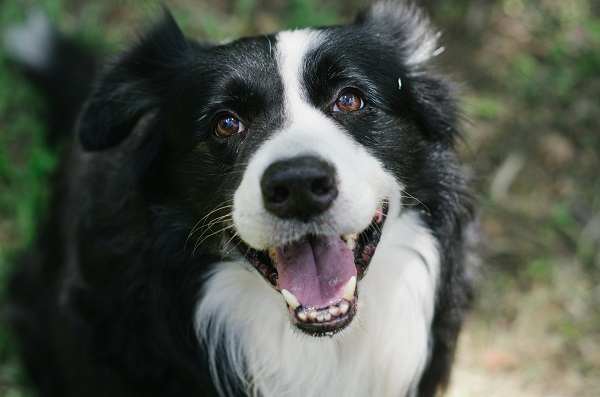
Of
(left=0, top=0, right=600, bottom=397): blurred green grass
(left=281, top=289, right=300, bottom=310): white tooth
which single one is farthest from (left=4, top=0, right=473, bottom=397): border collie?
(left=0, top=0, right=600, bottom=397): blurred green grass

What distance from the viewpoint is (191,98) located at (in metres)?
2.80

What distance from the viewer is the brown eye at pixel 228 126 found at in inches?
106

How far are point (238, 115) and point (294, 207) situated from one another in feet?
1.63

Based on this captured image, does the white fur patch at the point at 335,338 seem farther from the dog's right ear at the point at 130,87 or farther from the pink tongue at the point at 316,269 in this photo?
the dog's right ear at the point at 130,87

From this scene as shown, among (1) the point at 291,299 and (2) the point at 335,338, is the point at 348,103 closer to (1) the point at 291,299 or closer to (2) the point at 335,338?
(1) the point at 291,299

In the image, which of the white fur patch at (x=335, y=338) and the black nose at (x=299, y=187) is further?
the white fur patch at (x=335, y=338)

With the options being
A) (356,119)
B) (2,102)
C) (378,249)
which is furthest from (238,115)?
(2,102)

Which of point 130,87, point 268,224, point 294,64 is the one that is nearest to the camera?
point 268,224

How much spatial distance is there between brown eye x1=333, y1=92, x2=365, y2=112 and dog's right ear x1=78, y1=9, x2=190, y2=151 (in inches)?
28.5

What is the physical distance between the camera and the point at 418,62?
3021 millimetres

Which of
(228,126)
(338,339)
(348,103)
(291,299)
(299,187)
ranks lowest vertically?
(338,339)

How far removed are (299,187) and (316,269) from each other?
1.21 ft

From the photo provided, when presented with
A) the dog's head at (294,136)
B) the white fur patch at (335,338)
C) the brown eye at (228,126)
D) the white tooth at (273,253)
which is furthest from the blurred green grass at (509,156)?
the white tooth at (273,253)

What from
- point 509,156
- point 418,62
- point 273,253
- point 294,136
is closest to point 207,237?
point 273,253
